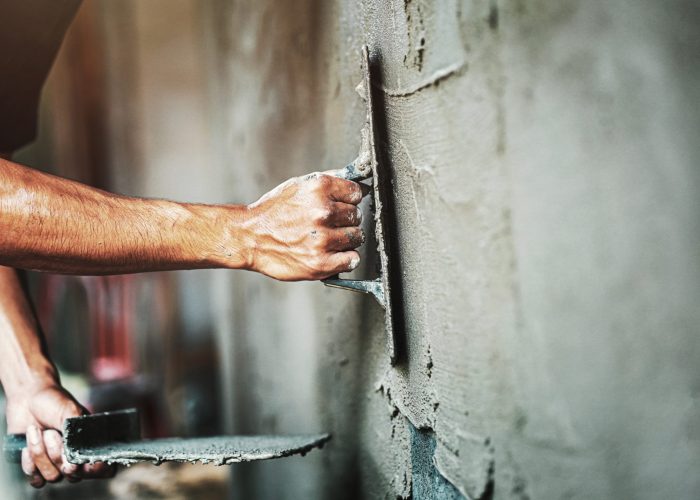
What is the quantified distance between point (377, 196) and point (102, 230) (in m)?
0.51

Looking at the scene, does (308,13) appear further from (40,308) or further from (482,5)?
(40,308)

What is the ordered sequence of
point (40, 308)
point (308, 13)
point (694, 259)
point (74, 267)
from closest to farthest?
1. point (694, 259)
2. point (74, 267)
3. point (308, 13)
4. point (40, 308)

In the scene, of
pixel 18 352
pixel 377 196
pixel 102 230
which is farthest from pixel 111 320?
pixel 377 196

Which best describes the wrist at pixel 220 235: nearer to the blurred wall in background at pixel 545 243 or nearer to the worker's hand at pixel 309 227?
the worker's hand at pixel 309 227

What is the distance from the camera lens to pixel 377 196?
42.3 inches

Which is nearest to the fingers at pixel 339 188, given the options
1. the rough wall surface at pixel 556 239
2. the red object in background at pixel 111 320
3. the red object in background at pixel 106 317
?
the rough wall surface at pixel 556 239

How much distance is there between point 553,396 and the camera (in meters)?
0.72

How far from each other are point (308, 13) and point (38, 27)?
2.62 ft

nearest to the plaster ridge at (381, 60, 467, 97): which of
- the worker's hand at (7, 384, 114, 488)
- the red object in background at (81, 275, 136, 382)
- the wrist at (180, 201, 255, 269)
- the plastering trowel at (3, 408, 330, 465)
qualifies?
the wrist at (180, 201, 255, 269)

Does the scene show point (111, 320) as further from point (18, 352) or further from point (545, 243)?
point (545, 243)

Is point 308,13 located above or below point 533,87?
above

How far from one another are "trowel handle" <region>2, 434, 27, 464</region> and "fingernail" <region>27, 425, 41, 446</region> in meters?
0.05

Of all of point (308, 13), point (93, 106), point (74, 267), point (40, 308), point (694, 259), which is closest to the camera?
point (694, 259)

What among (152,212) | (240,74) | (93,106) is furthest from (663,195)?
(93,106)
